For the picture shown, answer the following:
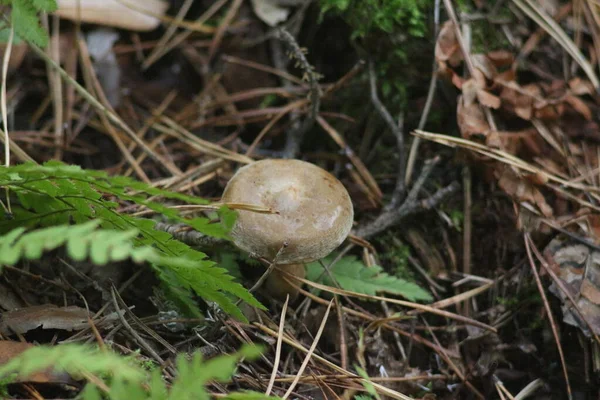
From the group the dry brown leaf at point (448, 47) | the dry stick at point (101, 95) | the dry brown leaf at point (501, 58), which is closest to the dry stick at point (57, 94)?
the dry stick at point (101, 95)

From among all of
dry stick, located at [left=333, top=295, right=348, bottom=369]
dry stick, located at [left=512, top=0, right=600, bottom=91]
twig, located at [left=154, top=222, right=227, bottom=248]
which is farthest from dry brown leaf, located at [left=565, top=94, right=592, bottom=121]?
twig, located at [left=154, top=222, right=227, bottom=248]

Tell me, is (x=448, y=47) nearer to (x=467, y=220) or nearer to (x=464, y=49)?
(x=464, y=49)

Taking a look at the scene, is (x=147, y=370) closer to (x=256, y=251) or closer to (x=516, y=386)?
(x=256, y=251)

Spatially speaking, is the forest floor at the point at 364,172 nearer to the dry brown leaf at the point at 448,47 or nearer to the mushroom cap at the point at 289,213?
the dry brown leaf at the point at 448,47

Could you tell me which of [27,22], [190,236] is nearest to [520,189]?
[190,236]

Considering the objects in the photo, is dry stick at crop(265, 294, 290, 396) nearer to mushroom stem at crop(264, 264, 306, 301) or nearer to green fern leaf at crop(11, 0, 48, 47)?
mushroom stem at crop(264, 264, 306, 301)

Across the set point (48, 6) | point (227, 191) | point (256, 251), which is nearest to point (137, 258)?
point (256, 251)
